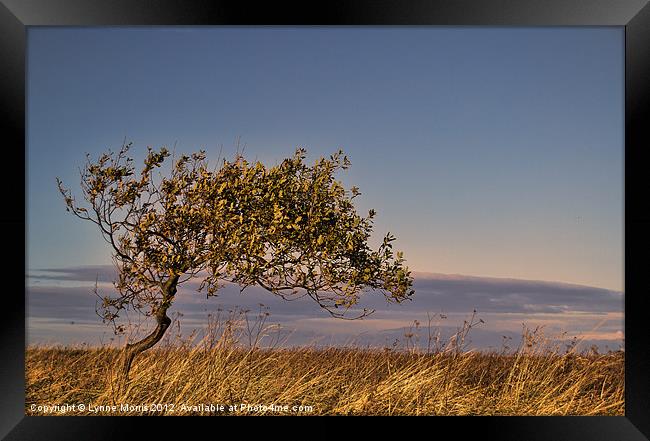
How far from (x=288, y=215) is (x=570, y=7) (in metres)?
2.56

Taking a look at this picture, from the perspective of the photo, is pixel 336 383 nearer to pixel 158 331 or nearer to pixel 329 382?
pixel 329 382

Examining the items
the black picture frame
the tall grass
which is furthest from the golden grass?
the black picture frame

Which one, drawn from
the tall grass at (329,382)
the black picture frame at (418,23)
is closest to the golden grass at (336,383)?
the tall grass at (329,382)

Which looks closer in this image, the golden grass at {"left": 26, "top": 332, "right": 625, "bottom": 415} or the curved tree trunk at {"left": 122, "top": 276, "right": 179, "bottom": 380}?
the curved tree trunk at {"left": 122, "top": 276, "right": 179, "bottom": 380}

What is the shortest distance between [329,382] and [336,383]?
65 millimetres

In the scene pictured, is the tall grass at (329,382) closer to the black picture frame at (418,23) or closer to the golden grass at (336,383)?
the golden grass at (336,383)

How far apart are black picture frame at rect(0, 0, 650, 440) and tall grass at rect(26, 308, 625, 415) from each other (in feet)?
3.47

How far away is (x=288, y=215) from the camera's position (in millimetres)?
5301

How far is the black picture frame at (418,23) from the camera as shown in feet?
15.0

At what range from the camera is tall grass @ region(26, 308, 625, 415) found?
580cm

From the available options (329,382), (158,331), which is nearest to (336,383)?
(329,382)

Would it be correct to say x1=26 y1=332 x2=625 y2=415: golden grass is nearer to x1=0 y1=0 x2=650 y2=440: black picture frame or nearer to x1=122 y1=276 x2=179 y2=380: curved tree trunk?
x1=122 y1=276 x2=179 y2=380: curved tree trunk
